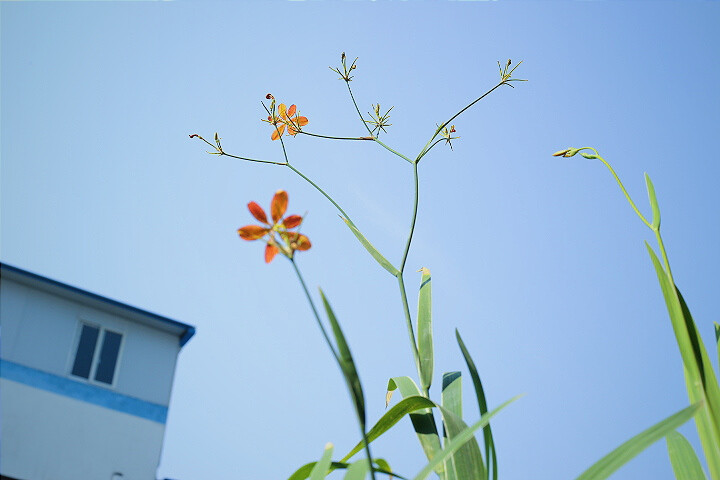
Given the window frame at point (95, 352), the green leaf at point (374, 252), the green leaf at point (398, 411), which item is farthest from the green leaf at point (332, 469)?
the window frame at point (95, 352)

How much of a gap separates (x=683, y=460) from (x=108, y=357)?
9488 mm

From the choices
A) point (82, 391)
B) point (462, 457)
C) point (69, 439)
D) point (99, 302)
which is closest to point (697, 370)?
point (462, 457)

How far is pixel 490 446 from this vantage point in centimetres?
86

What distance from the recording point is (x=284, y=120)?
47.7 inches

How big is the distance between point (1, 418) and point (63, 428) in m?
0.71

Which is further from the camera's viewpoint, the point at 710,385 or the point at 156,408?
the point at 156,408

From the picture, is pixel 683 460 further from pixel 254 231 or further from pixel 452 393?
pixel 254 231

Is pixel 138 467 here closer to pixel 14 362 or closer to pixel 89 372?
pixel 89 372

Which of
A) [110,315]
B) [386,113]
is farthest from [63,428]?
[386,113]

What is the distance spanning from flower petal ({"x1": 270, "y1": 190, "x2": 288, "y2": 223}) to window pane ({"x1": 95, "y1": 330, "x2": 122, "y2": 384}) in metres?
9.39

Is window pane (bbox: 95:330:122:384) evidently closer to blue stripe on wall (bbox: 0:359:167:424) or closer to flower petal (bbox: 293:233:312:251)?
blue stripe on wall (bbox: 0:359:167:424)

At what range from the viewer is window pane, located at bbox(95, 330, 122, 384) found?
9.30 m

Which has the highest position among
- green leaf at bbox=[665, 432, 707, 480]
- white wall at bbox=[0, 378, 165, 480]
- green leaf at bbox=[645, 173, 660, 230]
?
white wall at bbox=[0, 378, 165, 480]

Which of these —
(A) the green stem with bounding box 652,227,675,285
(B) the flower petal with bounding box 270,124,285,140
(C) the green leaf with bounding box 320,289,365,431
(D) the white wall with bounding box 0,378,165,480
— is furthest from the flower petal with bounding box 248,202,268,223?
(D) the white wall with bounding box 0,378,165,480
